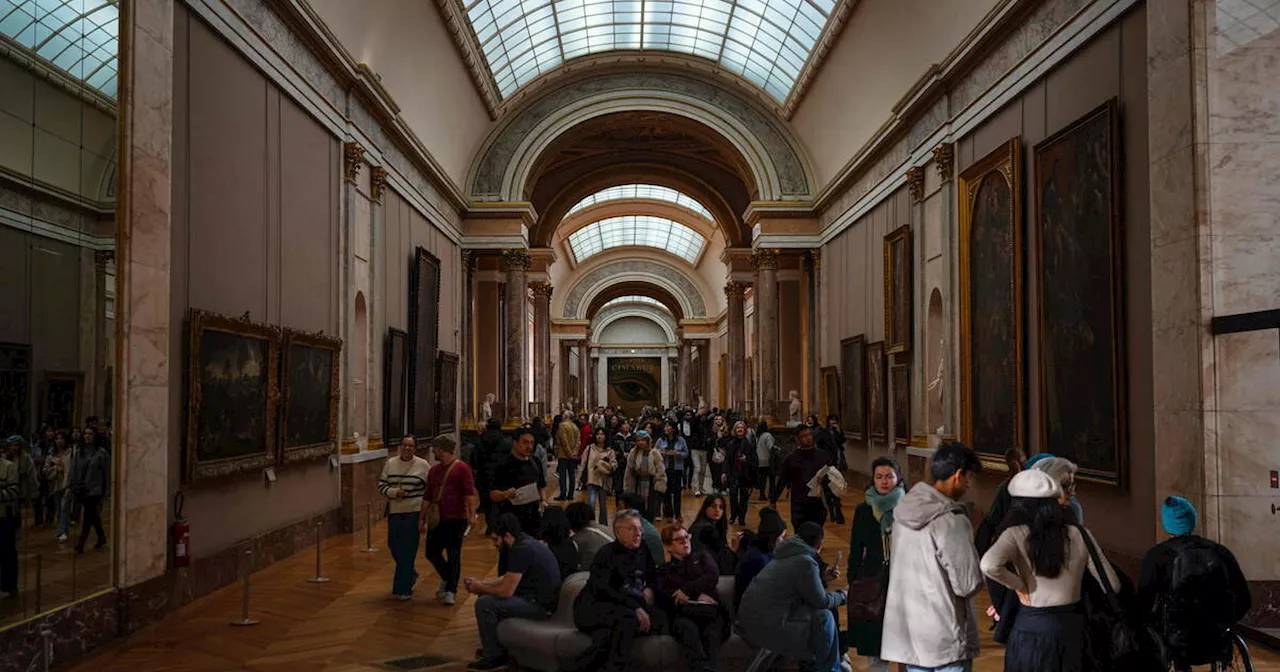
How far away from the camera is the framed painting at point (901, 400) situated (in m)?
18.6

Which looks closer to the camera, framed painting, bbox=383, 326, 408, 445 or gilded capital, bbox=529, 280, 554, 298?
framed painting, bbox=383, 326, 408, 445

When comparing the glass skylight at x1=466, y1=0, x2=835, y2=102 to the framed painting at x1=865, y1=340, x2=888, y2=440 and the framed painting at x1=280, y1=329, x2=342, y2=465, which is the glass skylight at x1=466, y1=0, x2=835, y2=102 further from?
the framed painting at x1=280, y1=329, x2=342, y2=465

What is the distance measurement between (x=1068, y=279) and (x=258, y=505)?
9155mm

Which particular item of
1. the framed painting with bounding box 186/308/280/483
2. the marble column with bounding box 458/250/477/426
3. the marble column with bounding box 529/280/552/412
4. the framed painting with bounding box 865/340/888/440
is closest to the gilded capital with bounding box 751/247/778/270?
the framed painting with bounding box 865/340/888/440

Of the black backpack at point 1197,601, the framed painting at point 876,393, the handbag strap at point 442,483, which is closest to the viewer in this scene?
the black backpack at point 1197,601

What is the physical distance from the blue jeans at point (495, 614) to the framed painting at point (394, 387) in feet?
35.4

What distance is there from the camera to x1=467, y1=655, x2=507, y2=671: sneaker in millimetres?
7696

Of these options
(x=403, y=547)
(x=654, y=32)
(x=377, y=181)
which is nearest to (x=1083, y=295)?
(x=403, y=547)

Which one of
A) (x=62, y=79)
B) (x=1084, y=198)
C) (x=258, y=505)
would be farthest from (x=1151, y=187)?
(x=258, y=505)

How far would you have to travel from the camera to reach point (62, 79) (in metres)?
A: 7.84

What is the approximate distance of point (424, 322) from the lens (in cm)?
2156

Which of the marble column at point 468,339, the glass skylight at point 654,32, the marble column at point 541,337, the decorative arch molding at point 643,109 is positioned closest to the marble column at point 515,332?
the marble column at point 468,339

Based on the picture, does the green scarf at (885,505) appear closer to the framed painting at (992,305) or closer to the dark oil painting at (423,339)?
the framed painting at (992,305)

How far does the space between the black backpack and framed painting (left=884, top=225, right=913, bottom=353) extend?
1316 centimetres
